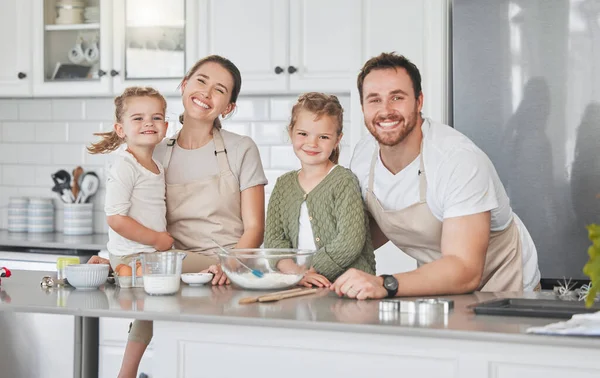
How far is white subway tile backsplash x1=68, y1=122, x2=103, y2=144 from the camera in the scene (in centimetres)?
493

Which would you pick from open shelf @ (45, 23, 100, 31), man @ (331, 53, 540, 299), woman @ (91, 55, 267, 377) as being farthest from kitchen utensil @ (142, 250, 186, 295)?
open shelf @ (45, 23, 100, 31)

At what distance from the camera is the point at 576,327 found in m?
1.79

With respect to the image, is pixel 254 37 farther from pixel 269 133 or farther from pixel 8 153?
pixel 8 153

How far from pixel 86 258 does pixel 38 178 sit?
1.01 m

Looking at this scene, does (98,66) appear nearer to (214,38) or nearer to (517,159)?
(214,38)

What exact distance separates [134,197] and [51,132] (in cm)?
234

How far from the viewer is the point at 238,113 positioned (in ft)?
15.3

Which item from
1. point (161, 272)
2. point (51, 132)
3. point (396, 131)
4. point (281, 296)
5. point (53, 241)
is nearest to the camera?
point (281, 296)

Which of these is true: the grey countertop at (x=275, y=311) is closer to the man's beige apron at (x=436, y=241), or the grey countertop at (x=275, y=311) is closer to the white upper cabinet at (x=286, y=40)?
the man's beige apron at (x=436, y=241)

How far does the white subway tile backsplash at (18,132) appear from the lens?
16.6 feet

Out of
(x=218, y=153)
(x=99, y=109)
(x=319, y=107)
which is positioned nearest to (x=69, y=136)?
(x=99, y=109)

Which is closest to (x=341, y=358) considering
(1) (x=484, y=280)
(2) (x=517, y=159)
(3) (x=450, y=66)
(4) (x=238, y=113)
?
(1) (x=484, y=280)

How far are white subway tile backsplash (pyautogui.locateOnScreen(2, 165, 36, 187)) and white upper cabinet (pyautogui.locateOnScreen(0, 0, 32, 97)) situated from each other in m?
0.55

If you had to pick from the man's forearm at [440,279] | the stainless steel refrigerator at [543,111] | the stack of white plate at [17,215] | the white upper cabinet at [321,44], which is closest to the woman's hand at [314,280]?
the man's forearm at [440,279]
